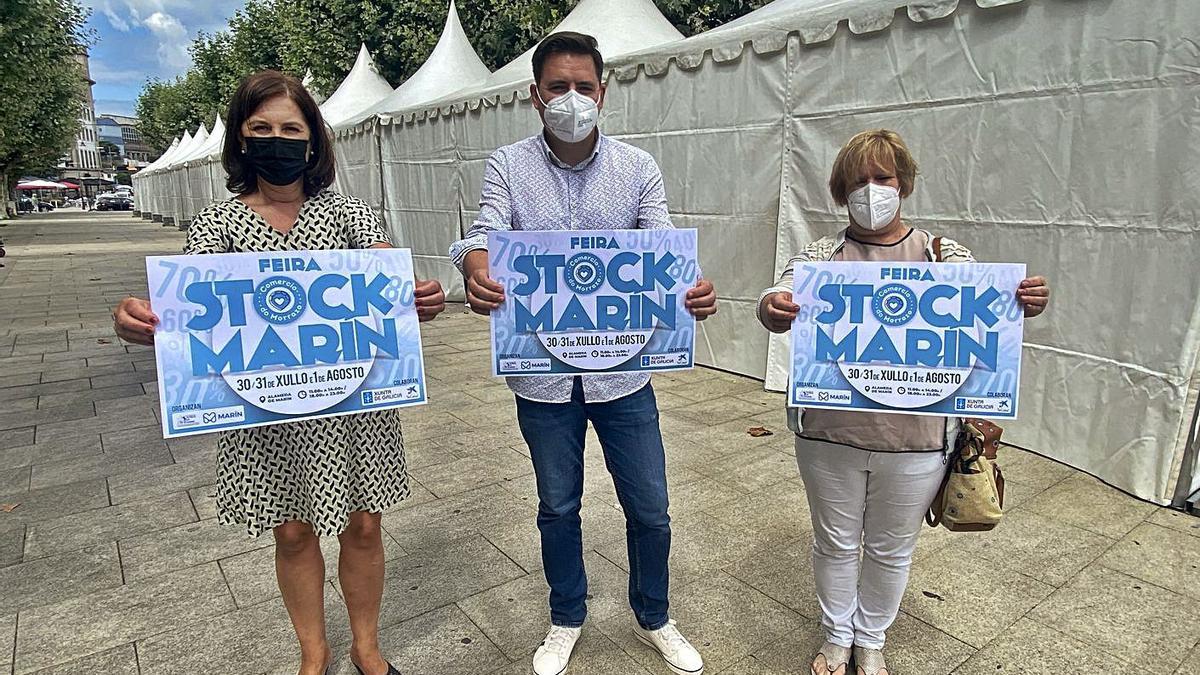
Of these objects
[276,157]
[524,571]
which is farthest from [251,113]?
[524,571]

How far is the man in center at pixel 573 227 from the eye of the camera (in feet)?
6.89

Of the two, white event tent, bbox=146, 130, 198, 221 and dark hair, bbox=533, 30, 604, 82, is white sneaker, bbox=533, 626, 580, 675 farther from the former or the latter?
white event tent, bbox=146, 130, 198, 221

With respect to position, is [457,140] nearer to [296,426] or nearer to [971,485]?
[296,426]

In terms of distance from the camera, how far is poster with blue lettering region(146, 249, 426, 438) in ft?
6.02

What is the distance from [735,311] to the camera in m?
6.08

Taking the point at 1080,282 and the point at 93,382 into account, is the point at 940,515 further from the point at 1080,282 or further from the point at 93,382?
the point at 93,382

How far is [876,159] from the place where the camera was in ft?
6.79

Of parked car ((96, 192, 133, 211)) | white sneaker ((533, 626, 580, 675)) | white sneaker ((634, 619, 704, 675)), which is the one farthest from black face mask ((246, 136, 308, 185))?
parked car ((96, 192, 133, 211))

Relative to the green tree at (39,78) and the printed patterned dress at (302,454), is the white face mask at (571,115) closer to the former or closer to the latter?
the printed patterned dress at (302,454)

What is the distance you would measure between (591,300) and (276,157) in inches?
38.2

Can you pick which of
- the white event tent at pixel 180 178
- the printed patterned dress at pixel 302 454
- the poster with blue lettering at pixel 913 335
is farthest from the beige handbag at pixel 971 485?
the white event tent at pixel 180 178

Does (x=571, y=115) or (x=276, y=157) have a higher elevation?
(x=571, y=115)

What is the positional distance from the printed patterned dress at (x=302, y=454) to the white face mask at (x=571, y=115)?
615 millimetres

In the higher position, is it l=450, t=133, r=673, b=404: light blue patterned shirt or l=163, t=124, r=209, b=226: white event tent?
l=163, t=124, r=209, b=226: white event tent
